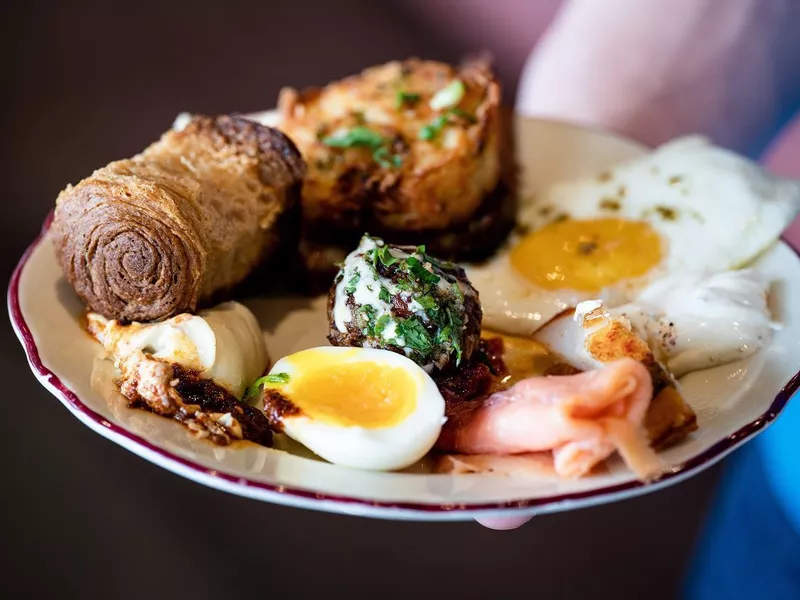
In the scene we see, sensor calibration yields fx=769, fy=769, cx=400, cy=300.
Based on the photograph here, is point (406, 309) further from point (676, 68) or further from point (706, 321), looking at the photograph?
point (676, 68)

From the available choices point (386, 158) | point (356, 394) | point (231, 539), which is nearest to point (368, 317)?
point (356, 394)

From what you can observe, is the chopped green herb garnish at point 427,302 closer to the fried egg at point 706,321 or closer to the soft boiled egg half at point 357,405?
the soft boiled egg half at point 357,405

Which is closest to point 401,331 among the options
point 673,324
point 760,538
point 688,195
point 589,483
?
point 589,483

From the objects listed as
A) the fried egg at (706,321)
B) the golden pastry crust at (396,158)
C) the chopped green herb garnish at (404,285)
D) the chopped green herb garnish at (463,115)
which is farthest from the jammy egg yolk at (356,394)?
the chopped green herb garnish at (463,115)

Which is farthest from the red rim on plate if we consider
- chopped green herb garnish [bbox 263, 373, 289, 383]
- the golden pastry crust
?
the golden pastry crust

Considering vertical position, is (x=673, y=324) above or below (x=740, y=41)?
below

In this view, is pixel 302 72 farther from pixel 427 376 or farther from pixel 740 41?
pixel 427 376
